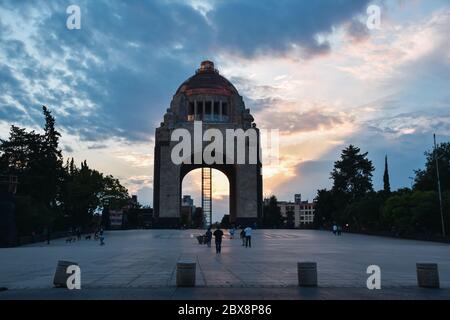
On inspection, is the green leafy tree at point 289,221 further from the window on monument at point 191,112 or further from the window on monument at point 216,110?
the window on monument at point 191,112

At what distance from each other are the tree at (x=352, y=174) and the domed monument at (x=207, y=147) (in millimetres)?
12098

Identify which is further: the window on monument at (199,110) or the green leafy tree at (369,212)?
the window on monument at (199,110)

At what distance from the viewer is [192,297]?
35.9ft

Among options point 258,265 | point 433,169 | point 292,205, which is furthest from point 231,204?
point 292,205

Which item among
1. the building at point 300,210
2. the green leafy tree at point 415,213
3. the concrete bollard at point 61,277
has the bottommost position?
the concrete bollard at point 61,277

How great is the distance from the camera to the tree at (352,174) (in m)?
79.2

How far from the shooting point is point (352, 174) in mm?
80125

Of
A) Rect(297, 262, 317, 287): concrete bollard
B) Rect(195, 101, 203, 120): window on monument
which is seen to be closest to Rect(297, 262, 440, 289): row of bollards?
Rect(297, 262, 317, 287): concrete bollard

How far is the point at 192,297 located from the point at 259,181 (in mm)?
69562

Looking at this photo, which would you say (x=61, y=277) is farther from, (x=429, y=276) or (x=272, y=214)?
(x=272, y=214)

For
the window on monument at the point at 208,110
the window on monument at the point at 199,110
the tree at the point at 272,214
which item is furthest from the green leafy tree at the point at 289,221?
the window on monument at the point at 199,110

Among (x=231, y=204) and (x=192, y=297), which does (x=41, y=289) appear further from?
(x=231, y=204)

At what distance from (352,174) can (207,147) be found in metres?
22.6

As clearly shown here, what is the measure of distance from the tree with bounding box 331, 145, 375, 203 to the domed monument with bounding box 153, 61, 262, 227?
12098mm
